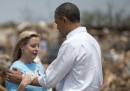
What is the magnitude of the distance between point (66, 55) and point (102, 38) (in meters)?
32.9

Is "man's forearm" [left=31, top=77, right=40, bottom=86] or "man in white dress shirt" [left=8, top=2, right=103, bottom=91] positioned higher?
"man in white dress shirt" [left=8, top=2, right=103, bottom=91]

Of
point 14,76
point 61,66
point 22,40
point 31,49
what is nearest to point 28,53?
point 31,49

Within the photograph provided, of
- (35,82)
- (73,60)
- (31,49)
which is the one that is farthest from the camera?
(31,49)

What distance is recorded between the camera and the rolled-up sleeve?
17.4ft

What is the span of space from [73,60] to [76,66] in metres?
0.07

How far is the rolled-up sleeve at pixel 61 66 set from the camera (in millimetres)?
5309

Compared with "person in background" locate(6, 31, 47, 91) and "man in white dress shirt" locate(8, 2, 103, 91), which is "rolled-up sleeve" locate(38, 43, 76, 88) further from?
"person in background" locate(6, 31, 47, 91)

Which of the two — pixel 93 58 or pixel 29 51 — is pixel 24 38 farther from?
pixel 93 58

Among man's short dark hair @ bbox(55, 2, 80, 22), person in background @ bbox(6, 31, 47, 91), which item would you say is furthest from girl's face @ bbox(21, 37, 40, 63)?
man's short dark hair @ bbox(55, 2, 80, 22)

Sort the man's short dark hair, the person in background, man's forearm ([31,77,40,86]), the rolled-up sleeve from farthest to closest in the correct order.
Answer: the person in background < man's forearm ([31,77,40,86]) < the man's short dark hair < the rolled-up sleeve

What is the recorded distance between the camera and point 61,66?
5348 millimetres

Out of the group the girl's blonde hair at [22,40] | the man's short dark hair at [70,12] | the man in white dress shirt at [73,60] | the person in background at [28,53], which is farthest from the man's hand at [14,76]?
the man's short dark hair at [70,12]

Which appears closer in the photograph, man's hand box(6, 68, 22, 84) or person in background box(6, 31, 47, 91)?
man's hand box(6, 68, 22, 84)

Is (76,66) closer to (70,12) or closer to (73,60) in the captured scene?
(73,60)
